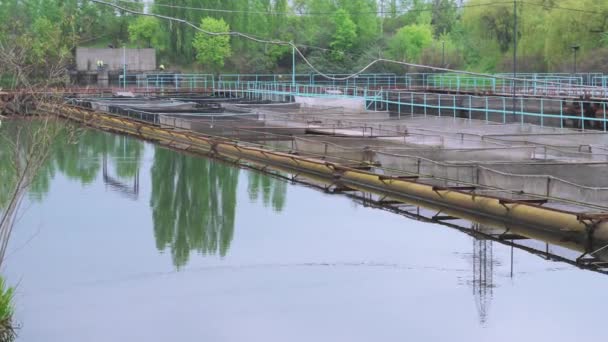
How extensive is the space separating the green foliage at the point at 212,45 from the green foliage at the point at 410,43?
1322 cm

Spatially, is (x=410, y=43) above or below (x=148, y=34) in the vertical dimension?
below

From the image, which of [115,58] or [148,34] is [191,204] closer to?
[115,58]

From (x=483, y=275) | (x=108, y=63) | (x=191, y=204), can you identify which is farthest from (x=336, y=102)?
(x=108, y=63)

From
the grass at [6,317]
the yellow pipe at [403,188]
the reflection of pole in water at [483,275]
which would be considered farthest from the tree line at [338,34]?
the grass at [6,317]

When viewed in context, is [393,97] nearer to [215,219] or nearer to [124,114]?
[124,114]

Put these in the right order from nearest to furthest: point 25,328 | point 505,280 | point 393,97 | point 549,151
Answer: point 25,328 < point 505,280 < point 549,151 < point 393,97

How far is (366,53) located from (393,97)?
102 feet

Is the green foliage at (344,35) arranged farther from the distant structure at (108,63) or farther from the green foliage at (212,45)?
the distant structure at (108,63)

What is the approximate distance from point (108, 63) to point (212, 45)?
815 cm

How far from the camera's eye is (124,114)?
137 ft

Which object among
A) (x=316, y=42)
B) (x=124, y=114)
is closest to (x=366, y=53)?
(x=316, y=42)

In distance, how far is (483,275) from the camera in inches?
516

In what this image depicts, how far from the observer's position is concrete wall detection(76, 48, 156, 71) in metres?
77.7

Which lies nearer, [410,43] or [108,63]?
[108,63]
